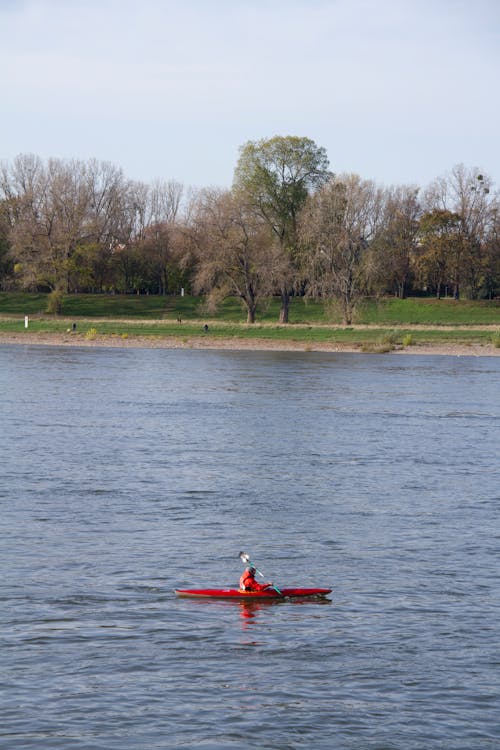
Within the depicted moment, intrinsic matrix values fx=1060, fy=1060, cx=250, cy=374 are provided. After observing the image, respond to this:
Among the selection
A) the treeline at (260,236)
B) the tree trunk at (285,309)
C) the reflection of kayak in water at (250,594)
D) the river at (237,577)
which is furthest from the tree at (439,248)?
the reflection of kayak in water at (250,594)

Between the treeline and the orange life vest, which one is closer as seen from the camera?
the orange life vest

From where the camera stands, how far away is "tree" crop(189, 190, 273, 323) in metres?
94.7

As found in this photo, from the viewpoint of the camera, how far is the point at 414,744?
12805 millimetres

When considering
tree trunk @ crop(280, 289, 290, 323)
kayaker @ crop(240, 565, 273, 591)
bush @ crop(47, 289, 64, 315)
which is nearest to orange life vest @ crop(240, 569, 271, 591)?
kayaker @ crop(240, 565, 273, 591)

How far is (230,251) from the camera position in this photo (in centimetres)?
9519

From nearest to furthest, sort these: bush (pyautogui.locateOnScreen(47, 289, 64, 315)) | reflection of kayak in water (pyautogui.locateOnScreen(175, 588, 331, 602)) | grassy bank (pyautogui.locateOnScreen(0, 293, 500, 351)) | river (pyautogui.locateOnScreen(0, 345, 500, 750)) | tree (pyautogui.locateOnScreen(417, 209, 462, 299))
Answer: river (pyautogui.locateOnScreen(0, 345, 500, 750)), reflection of kayak in water (pyautogui.locateOnScreen(175, 588, 331, 602)), grassy bank (pyautogui.locateOnScreen(0, 293, 500, 351)), bush (pyautogui.locateOnScreen(47, 289, 64, 315)), tree (pyautogui.locateOnScreen(417, 209, 462, 299))

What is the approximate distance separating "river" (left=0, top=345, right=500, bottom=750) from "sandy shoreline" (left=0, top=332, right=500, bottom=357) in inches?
1748

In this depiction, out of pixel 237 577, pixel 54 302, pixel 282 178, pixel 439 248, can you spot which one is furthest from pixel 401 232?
pixel 237 577

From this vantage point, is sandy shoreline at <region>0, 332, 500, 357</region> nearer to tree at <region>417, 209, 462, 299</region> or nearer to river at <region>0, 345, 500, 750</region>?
tree at <region>417, 209, 462, 299</region>

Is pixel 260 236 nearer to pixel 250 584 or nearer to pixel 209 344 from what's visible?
pixel 209 344

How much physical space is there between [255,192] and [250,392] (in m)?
55.1

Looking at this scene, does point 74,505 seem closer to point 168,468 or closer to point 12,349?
point 168,468

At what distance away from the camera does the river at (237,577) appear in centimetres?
1349

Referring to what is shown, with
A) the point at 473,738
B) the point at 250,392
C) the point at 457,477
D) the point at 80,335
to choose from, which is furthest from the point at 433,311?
the point at 473,738
